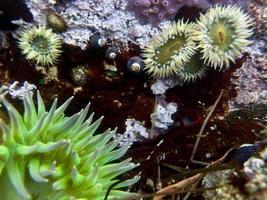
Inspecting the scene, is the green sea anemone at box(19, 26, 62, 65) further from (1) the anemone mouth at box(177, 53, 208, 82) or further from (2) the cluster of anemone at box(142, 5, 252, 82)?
(1) the anemone mouth at box(177, 53, 208, 82)

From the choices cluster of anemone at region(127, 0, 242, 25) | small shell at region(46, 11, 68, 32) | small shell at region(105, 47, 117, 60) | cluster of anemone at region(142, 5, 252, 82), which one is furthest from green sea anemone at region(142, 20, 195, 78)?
small shell at region(46, 11, 68, 32)

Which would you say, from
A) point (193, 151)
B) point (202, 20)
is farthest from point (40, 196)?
point (202, 20)

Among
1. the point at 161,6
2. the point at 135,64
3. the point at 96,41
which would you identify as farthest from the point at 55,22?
the point at 161,6

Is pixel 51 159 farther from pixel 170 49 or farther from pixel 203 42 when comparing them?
pixel 203 42

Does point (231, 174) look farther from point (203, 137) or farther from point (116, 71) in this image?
point (116, 71)

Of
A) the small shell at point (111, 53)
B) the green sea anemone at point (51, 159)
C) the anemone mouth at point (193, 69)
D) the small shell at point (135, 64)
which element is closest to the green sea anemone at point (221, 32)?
the anemone mouth at point (193, 69)
